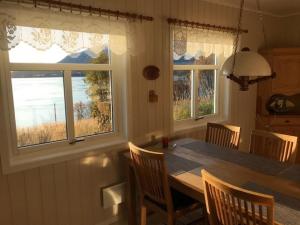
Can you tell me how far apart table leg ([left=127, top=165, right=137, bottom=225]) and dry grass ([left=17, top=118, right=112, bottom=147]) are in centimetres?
48

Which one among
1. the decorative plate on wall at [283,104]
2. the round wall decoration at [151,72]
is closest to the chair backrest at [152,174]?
the round wall decoration at [151,72]

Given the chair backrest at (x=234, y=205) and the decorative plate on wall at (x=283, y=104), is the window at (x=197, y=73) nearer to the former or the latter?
the decorative plate on wall at (x=283, y=104)

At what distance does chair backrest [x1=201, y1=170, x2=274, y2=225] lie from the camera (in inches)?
47.0

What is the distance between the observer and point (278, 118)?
11.4 feet

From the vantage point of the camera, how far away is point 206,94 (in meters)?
3.23

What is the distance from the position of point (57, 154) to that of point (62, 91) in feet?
1.75

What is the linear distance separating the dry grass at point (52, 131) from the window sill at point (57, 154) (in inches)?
3.6

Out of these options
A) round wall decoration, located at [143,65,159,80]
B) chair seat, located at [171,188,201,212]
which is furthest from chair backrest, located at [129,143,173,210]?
round wall decoration, located at [143,65,159,80]

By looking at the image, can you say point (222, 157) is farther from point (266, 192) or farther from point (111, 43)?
point (111, 43)

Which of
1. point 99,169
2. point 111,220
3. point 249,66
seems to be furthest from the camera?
point 111,220

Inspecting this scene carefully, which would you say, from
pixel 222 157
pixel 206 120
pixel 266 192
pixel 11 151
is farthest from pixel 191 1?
pixel 11 151

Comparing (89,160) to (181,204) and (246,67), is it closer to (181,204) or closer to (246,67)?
(181,204)

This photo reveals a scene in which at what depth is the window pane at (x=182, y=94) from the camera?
9.53 ft

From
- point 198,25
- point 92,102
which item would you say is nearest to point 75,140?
point 92,102
